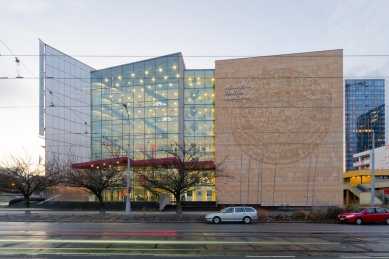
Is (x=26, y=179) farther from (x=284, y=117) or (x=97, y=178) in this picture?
(x=284, y=117)

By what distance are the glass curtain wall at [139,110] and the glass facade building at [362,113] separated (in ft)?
510

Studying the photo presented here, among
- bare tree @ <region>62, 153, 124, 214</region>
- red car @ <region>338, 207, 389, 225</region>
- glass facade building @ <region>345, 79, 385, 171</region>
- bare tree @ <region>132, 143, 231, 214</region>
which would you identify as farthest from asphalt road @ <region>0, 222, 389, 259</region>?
glass facade building @ <region>345, 79, 385, 171</region>

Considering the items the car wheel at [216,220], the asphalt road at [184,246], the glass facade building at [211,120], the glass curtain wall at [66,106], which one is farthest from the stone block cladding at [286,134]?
the glass curtain wall at [66,106]

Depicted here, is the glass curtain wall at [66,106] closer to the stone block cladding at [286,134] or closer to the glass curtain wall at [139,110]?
the glass curtain wall at [139,110]

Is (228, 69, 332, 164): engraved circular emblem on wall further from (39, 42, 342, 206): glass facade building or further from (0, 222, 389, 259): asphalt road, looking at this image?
(0, 222, 389, 259): asphalt road

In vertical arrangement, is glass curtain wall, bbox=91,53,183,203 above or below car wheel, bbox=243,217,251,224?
above

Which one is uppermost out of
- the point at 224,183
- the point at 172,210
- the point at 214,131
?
the point at 214,131

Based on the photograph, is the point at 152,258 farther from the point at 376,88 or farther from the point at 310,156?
the point at 376,88

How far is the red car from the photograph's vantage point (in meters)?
22.1

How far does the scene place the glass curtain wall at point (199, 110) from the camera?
130 feet

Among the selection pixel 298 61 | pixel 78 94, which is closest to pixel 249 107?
pixel 298 61

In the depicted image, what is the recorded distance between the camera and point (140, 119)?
135 feet

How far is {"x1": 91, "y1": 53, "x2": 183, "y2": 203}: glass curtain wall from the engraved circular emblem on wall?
10098 millimetres

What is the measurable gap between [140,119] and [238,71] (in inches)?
580
